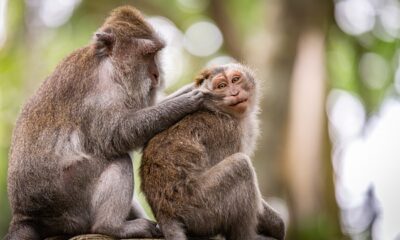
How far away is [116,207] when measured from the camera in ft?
26.1

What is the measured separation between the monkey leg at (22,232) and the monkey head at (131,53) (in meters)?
1.64

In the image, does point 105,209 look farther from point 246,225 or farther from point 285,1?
point 285,1

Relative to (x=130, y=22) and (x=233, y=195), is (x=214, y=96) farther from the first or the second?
(x=130, y=22)

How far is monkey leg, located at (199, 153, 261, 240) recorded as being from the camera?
7531 mm

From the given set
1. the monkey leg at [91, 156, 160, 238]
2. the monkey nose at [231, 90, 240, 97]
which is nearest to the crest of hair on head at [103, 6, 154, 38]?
the monkey nose at [231, 90, 240, 97]

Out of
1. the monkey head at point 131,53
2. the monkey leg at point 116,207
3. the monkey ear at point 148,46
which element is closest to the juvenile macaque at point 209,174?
the monkey leg at point 116,207

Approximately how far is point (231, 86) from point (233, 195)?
119cm

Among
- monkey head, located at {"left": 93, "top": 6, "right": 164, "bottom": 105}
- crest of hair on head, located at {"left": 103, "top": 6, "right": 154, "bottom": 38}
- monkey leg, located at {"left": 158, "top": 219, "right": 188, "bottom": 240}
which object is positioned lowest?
monkey leg, located at {"left": 158, "top": 219, "right": 188, "bottom": 240}

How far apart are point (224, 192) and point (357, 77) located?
38.6 ft

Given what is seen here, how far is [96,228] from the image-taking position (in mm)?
7934

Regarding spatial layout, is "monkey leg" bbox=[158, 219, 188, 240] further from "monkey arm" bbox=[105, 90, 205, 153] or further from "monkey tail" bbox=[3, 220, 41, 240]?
"monkey tail" bbox=[3, 220, 41, 240]

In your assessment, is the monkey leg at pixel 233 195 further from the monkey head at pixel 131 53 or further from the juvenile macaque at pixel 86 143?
the monkey head at pixel 131 53

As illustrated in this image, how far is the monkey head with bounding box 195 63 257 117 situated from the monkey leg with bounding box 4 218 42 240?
7.05ft

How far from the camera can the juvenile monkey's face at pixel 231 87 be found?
809cm
